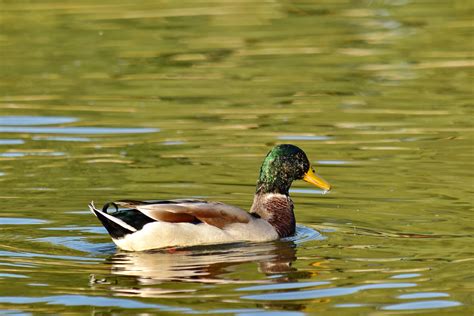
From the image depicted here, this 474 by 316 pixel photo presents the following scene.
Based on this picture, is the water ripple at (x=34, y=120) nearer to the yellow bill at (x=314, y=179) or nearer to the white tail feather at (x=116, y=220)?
the yellow bill at (x=314, y=179)

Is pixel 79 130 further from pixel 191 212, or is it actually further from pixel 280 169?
pixel 191 212

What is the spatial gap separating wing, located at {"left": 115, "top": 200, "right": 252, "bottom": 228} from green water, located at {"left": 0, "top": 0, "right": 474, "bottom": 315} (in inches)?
9.8

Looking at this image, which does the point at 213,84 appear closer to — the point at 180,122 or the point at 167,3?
the point at 180,122

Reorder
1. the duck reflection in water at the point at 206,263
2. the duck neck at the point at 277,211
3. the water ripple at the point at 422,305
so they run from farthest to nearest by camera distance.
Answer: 1. the duck neck at the point at 277,211
2. the duck reflection in water at the point at 206,263
3. the water ripple at the point at 422,305

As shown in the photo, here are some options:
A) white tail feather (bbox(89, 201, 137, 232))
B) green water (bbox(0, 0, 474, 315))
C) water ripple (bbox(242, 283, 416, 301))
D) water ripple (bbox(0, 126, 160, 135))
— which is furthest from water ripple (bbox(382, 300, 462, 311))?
water ripple (bbox(0, 126, 160, 135))

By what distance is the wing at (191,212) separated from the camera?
11.1m

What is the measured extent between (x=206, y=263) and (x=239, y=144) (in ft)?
17.1

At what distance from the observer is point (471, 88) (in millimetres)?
19234

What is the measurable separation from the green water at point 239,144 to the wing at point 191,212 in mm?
248

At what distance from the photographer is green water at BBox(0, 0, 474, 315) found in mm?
9914

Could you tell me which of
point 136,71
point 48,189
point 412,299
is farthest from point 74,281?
point 136,71

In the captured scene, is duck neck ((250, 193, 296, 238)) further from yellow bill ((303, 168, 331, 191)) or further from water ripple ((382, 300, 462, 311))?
water ripple ((382, 300, 462, 311))

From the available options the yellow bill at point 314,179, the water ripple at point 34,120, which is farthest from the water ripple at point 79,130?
the yellow bill at point 314,179

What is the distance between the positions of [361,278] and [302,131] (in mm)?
6592
